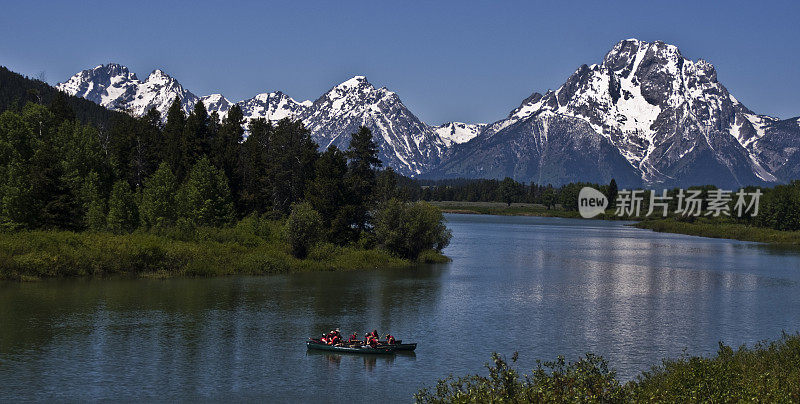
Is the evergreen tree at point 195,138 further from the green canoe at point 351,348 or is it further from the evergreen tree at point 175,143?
the green canoe at point 351,348

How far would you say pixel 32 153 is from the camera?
109 metres

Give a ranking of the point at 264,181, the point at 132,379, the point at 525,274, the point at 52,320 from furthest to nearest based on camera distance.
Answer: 1. the point at 264,181
2. the point at 525,274
3. the point at 52,320
4. the point at 132,379

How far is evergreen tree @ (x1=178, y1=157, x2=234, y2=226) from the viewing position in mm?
107250

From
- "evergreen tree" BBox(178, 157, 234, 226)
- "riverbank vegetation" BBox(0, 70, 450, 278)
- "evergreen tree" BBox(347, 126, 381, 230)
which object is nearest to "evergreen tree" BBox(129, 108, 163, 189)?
"riverbank vegetation" BBox(0, 70, 450, 278)

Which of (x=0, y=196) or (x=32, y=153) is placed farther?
(x=32, y=153)

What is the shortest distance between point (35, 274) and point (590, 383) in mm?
72249

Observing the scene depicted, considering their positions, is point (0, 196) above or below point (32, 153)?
below

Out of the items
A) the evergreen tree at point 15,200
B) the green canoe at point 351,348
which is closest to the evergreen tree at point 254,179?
the evergreen tree at point 15,200

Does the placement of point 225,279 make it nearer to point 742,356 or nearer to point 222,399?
point 222,399

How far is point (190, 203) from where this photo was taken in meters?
107

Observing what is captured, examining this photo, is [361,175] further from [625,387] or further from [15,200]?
[625,387]

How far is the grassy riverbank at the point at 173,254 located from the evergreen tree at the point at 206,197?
405 cm

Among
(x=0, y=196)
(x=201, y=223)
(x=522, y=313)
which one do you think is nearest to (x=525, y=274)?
(x=522, y=313)

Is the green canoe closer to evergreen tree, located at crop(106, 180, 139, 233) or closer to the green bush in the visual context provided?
the green bush
